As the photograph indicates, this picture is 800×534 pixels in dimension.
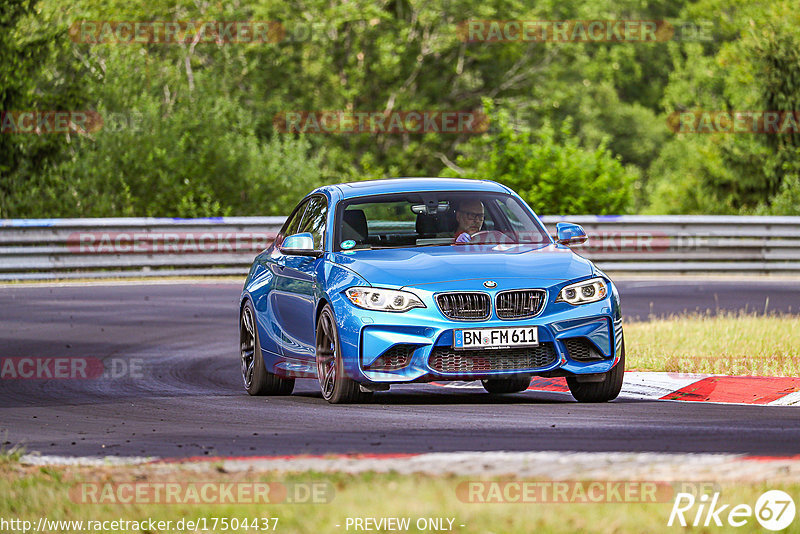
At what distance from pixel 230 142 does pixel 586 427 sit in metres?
23.8

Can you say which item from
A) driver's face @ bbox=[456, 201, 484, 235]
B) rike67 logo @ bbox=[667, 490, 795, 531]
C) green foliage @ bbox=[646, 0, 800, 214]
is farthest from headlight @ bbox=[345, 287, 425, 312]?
green foliage @ bbox=[646, 0, 800, 214]

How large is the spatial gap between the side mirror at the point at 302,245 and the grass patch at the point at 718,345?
3162mm

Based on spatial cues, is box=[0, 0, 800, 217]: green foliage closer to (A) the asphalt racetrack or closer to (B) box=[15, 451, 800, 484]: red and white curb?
(A) the asphalt racetrack

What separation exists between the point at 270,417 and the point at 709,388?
3.41 metres

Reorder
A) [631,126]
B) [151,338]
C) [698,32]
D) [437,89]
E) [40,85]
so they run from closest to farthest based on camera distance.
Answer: [151,338]
[40,85]
[437,89]
[698,32]
[631,126]

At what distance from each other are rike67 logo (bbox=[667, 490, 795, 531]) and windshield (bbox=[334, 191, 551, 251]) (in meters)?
5.10

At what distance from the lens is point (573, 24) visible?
50.2m

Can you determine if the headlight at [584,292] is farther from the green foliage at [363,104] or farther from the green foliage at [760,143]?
the green foliage at [760,143]

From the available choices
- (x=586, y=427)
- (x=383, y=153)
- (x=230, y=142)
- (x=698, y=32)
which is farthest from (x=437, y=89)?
(x=586, y=427)

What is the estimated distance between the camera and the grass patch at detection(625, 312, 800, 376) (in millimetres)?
11961

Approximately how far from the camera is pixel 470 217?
1109 cm

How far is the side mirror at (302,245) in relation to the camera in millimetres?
10695

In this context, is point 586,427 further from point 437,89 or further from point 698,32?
point 698,32

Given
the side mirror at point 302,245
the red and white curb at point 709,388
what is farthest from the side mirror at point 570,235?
the side mirror at point 302,245
